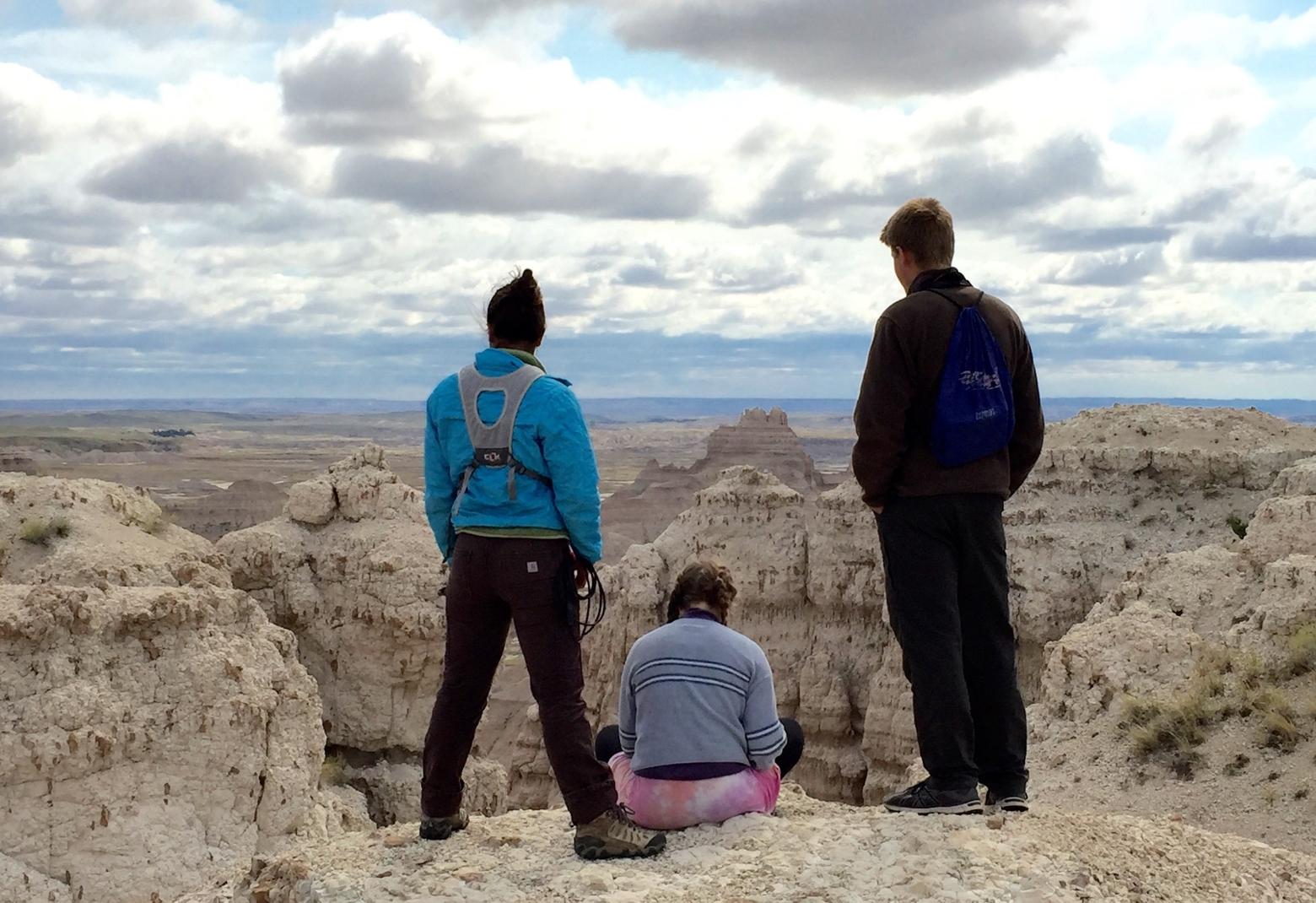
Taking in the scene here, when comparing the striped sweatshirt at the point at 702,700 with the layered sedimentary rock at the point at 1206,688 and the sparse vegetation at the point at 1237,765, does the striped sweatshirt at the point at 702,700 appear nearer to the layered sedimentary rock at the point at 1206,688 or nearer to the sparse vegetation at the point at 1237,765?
the layered sedimentary rock at the point at 1206,688

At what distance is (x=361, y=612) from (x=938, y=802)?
30.1ft

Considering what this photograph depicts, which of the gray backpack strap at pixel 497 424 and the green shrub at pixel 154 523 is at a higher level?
the gray backpack strap at pixel 497 424

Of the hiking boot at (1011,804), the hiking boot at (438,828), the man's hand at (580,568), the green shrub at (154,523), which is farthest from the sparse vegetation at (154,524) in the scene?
the hiking boot at (1011,804)

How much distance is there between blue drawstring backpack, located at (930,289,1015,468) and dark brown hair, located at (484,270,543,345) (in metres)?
1.75

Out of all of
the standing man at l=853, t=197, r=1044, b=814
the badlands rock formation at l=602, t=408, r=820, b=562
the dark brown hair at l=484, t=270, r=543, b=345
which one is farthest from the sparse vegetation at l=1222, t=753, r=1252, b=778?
the badlands rock formation at l=602, t=408, r=820, b=562

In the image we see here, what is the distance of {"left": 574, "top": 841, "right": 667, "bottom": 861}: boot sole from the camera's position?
18.1 ft

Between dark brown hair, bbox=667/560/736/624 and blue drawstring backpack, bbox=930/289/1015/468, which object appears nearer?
blue drawstring backpack, bbox=930/289/1015/468

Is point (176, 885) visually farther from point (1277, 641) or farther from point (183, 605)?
point (1277, 641)

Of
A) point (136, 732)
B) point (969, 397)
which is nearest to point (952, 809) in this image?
point (969, 397)

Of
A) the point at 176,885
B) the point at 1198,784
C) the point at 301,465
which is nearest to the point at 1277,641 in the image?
the point at 1198,784

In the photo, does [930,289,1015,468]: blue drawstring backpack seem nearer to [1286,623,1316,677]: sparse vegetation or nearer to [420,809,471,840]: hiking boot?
[420,809,471,840]: hiking boot

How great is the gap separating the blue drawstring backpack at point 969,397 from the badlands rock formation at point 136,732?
19.9 ft

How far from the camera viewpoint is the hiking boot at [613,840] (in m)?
5.53

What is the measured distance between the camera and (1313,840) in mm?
7555
